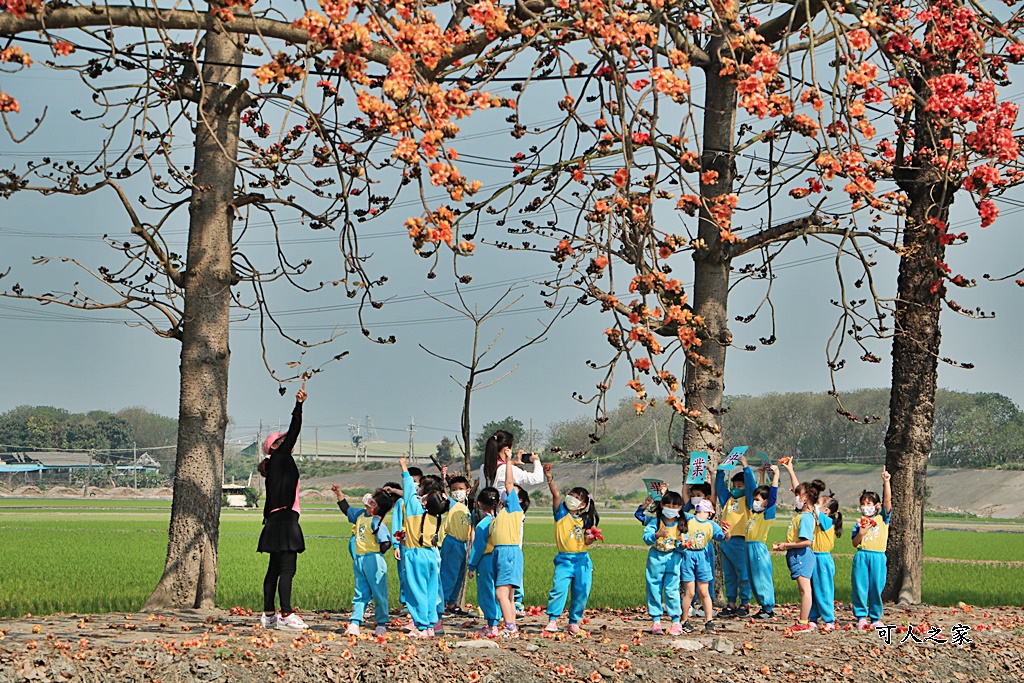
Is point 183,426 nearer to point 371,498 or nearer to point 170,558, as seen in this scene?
point 170,558

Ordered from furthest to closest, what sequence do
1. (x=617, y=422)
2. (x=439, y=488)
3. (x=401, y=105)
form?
(x=617, y=422) → (x=439, y=488) → (x=401, y=105)

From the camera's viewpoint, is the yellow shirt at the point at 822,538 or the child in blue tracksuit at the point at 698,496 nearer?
the child in blue tracksuit at the point at 698,496

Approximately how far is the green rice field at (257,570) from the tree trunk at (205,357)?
193 cm

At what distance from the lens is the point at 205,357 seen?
1169cm

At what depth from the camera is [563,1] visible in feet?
28.7

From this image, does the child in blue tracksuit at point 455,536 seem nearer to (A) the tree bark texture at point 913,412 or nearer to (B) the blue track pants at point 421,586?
(B) the blue track pants at point 421,586

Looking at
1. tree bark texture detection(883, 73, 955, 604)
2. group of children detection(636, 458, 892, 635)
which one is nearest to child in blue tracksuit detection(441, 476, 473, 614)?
group of children detection(636, 458, 892, 635)

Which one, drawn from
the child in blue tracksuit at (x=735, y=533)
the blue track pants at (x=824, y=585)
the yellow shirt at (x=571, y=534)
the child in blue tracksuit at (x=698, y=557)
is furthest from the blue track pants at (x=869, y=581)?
the yellow shirt at (x=571, y=534)

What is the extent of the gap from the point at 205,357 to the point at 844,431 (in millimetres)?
75841

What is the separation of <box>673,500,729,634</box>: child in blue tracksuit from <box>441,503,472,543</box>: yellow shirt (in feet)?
6.81

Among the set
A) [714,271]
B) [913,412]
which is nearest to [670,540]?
[714,271]

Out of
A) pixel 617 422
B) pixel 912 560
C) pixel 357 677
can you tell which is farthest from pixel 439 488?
pixel 617 422

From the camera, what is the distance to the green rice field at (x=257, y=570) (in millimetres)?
14461

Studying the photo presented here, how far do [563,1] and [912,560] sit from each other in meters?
8.95
